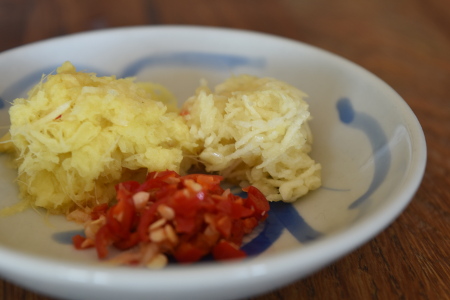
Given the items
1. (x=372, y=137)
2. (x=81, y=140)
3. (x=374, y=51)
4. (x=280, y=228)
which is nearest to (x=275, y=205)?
(x=280, y=228)

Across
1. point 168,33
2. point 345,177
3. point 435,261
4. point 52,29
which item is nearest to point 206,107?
A: point 345,177

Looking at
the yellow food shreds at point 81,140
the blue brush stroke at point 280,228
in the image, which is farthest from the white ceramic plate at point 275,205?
the yellow food shreds at point 81,140

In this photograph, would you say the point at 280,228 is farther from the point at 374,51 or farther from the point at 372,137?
the point at 374,51

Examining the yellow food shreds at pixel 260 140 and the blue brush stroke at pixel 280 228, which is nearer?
the blue brush stroke at pixel 280 228

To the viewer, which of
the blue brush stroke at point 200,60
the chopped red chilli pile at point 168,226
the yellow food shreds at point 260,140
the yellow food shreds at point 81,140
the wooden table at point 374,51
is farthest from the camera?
the blue brush stroke at point 200,60

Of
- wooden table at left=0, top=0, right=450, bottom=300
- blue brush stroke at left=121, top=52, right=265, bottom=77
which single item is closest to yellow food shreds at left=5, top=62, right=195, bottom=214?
wooden table at left=0, top=0, right=450, bottom=300

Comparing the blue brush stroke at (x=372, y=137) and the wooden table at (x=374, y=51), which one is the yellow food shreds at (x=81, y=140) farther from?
the blue brush stroke at (x=372, y=137)

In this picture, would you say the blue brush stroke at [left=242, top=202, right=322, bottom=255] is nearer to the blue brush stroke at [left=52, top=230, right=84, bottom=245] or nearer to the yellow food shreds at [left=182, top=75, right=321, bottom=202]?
the yellow food shreds at [left=182, top=75, right=321, bottom=202]
